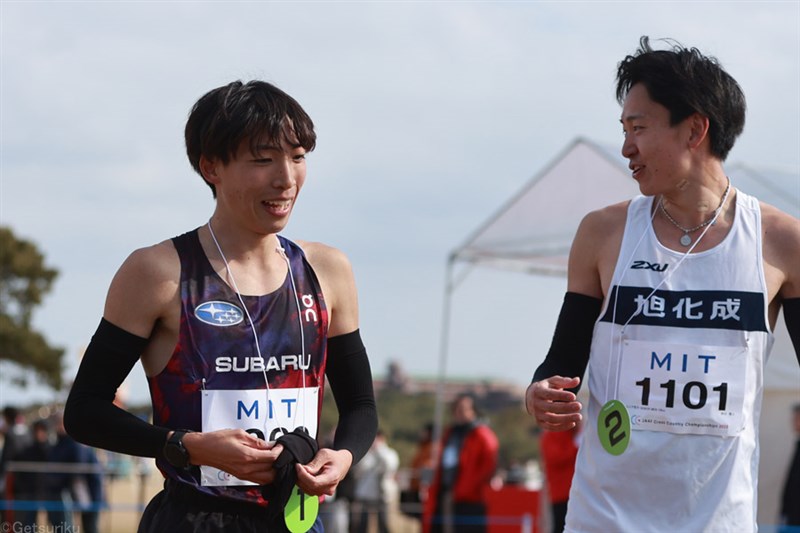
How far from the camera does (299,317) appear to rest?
2.89 meters

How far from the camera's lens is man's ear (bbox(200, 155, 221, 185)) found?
292cm

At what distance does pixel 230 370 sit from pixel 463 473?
7.63 meters

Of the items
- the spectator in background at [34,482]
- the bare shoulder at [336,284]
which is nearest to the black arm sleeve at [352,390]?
the bare shoulder at [336,284]

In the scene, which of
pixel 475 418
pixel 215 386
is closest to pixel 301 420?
pixel 215 386

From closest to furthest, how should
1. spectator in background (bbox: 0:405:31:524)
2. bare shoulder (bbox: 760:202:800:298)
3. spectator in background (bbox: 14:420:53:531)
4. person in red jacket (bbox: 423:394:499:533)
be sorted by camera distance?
1. bare shoulder (bbox: 760:202:800:298)
2. person in red jacket (bbox: 423:394:499:533)
3. spectator in background (bbox: 14:420:53:531)
4. spectator in background (bbox: 0:405:31:524)

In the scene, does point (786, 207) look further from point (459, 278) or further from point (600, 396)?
point (600, 396)

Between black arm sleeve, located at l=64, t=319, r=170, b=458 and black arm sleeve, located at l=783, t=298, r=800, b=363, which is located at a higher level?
black arm sleeve, located at l=783, t=298, r=800, b=363

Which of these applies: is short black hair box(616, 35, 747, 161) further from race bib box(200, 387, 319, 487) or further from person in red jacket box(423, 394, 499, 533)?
person in red jacket box(423, 394, 499, 533)

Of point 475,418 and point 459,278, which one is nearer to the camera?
point 475,418

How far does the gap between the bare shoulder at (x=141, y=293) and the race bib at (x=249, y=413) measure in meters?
0.22

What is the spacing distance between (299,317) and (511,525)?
948 cm

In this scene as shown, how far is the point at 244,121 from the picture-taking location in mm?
2826

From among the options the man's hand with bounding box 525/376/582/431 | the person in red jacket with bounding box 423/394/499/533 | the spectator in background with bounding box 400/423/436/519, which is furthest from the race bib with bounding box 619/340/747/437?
the spectator in background with bounding box 400/423/436/519

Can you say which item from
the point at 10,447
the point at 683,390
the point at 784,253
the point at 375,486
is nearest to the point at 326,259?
the point at 683,390
